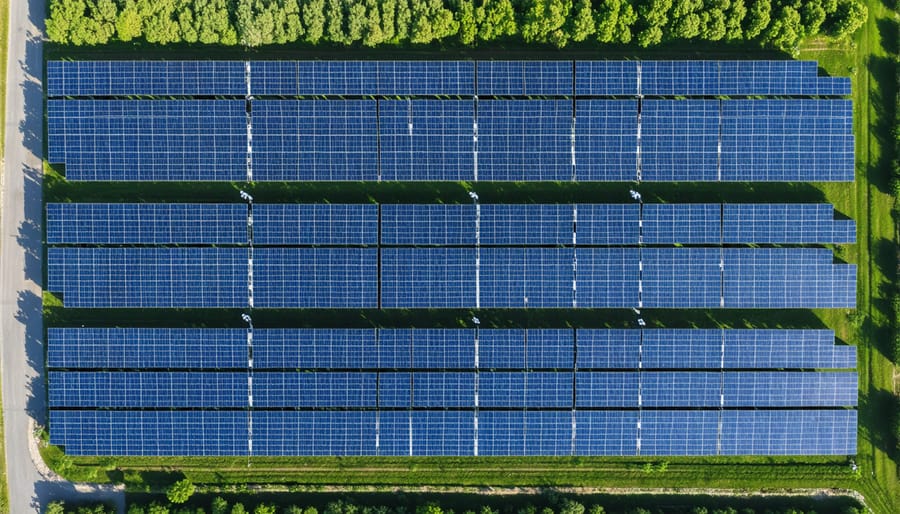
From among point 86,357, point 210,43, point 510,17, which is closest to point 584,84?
point 510,17

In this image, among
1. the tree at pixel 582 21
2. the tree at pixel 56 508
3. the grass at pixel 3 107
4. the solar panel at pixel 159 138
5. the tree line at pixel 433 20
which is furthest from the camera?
the grass at pixel 3 107

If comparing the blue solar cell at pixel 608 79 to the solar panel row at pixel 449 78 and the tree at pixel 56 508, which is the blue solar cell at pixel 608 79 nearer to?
the solar panel row at pixel 449 78

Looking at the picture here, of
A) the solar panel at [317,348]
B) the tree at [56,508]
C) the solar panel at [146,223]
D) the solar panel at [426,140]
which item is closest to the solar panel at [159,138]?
the solar panel at [146,223]

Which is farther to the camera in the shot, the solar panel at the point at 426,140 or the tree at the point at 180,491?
the tree at the point at 180,491

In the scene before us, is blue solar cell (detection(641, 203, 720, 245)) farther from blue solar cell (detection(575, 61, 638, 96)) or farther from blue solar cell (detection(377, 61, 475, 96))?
blue solar cell (detection(377, 61, 475, 96))

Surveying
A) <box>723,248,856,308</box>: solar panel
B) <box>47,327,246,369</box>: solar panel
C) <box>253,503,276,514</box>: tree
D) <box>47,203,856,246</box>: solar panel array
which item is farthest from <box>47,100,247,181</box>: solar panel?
<box>723,248,856,308</box>: solar panel

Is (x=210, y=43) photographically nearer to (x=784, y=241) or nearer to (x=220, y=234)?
(x=220, y=234)
